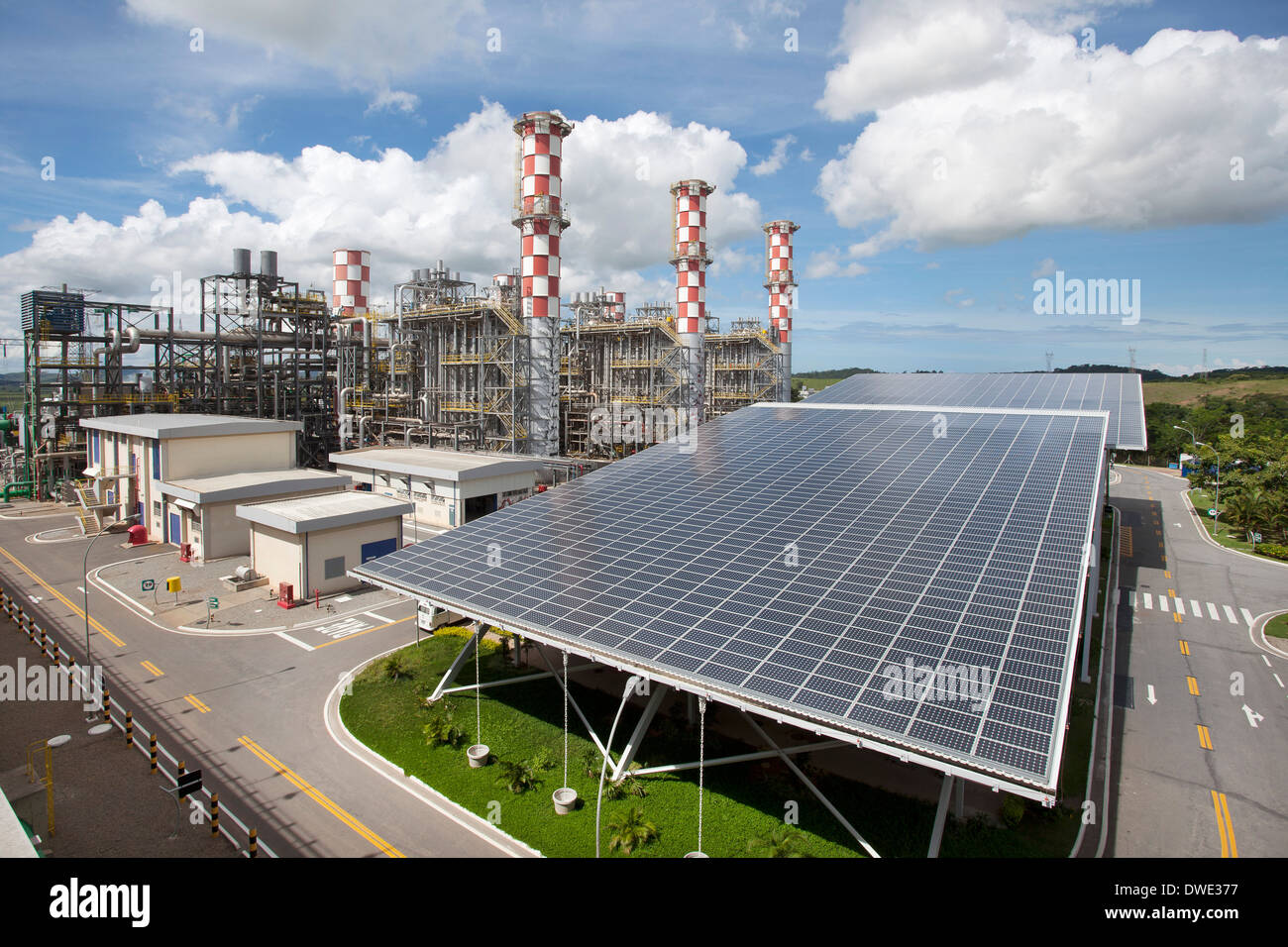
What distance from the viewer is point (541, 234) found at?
2083 inches

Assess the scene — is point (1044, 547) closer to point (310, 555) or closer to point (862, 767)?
point (862, 767)

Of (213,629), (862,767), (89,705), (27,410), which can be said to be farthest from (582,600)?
(27,410)

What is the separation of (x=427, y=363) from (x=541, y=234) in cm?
1805

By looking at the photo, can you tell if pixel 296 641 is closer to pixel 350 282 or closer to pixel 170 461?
pixel 170 461

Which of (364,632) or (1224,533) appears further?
(1224,533)

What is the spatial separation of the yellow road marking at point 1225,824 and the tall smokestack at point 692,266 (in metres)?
52.7

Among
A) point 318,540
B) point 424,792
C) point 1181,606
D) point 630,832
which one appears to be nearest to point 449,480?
point 318,540

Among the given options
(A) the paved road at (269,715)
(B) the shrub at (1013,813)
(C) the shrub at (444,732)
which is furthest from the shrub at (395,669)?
(B) the shrub at (1013,813)

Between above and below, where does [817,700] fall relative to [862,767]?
above

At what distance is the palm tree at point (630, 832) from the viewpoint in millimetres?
15320

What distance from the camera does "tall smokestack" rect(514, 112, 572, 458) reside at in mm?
52688

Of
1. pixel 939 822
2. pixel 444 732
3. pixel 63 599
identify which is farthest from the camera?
pixel 63 599

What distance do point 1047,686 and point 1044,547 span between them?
6.14 metres

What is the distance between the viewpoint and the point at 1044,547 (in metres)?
17.8
